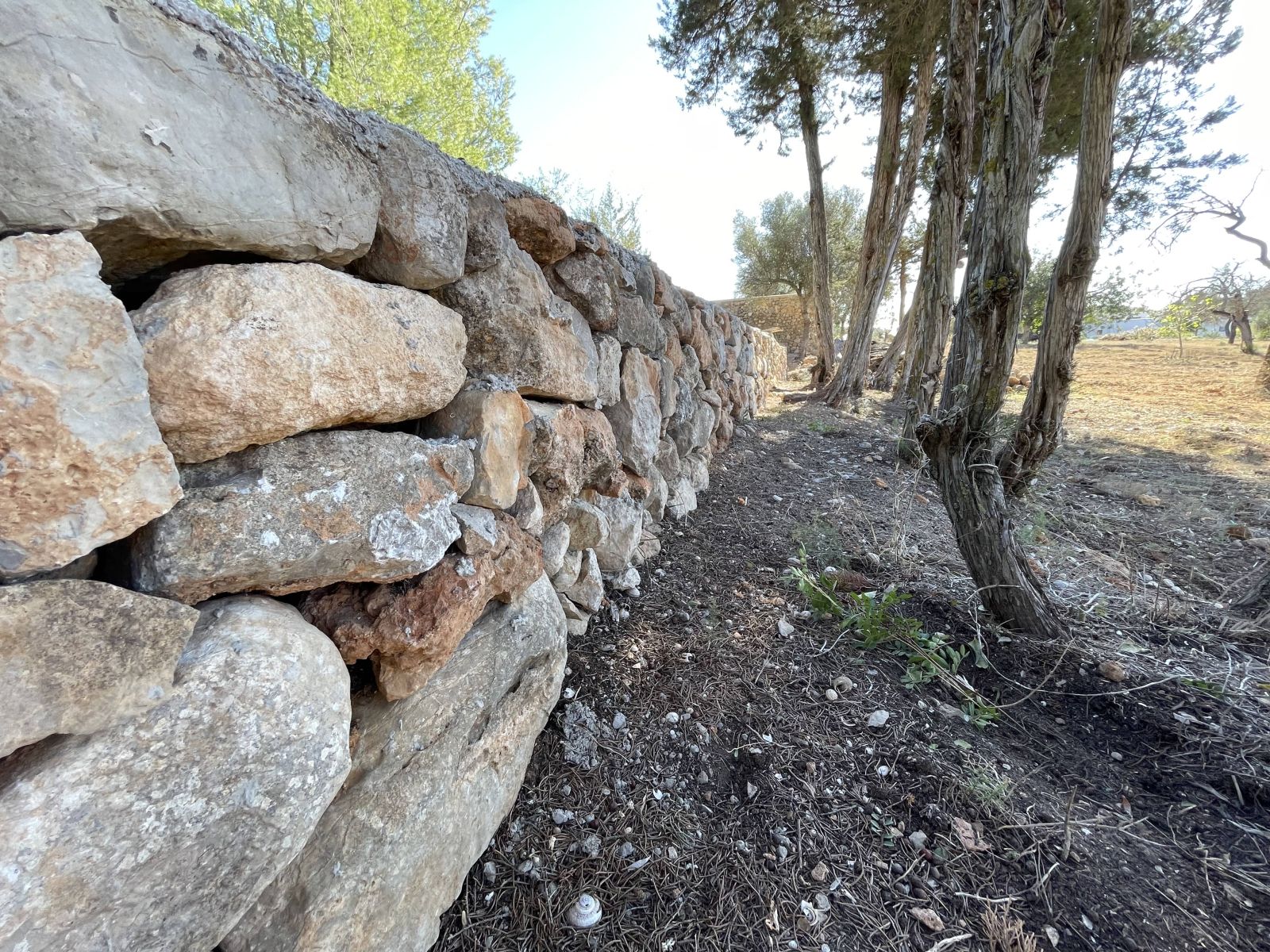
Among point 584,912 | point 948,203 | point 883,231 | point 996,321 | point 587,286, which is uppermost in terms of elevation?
point 883,231

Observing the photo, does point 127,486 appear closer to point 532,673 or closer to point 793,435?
point 532,673

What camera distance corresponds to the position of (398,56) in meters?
9.85

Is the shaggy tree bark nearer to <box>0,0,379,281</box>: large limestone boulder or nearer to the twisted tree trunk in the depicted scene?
the twisted tree trunk

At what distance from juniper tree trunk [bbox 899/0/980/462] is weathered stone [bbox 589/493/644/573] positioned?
1.84 m

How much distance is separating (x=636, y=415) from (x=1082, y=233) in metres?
2.70

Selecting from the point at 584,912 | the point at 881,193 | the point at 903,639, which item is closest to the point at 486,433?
the point at 584,912

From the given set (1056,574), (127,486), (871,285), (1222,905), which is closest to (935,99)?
(871,285)

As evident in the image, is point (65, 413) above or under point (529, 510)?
above

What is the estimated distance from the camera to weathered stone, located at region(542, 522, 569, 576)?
5.85 ft

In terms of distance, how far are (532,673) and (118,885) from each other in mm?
904

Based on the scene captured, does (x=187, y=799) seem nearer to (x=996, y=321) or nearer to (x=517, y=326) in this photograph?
(x=517, y=326)

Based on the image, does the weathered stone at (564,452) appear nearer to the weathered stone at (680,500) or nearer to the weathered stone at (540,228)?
the weathered stone at (540,228)

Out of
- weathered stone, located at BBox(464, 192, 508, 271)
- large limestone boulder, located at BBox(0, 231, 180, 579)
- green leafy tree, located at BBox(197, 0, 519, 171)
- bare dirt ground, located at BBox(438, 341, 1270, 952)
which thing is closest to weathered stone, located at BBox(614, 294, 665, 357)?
weathered stone, located at BBox(464, 192, 508, 271)

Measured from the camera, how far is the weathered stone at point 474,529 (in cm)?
125
